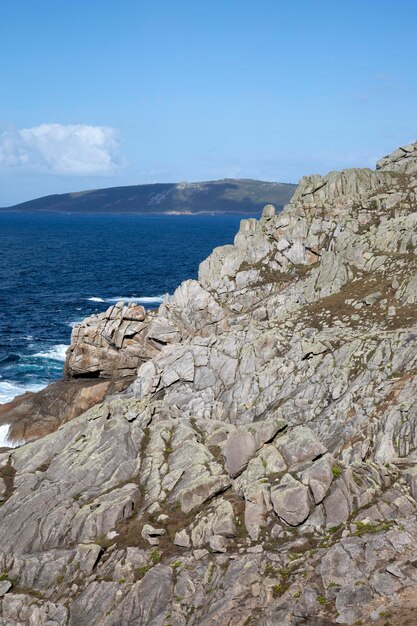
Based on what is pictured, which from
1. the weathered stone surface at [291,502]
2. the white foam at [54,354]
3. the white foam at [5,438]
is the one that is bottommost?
the white foam at [5,438]

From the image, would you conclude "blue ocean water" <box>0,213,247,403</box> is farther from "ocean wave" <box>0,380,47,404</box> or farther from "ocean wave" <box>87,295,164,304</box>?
"ocean wave" <box>87,295,164,304</box>

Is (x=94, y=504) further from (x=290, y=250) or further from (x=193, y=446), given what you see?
(x=290, y=250)

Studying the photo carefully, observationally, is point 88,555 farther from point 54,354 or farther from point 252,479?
point 54,354

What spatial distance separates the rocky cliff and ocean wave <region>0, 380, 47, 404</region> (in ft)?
41.3

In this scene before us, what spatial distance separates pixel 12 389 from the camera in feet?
231

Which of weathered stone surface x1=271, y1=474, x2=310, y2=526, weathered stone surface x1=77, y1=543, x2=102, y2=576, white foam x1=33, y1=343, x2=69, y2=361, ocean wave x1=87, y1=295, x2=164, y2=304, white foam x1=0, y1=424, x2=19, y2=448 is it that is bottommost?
white foam x1=0, y1=424, x2=19, y2=448

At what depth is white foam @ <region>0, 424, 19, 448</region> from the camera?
55688 mm

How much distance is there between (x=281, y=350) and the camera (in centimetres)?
5009

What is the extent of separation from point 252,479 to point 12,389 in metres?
45.0

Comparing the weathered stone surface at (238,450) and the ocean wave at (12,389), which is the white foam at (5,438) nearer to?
the ocean wave at (12,389)

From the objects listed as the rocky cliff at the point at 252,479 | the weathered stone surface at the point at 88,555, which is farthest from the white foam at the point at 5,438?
the weathered stone surface at the point at 88,555

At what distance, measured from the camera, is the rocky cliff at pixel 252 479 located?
1054 inches

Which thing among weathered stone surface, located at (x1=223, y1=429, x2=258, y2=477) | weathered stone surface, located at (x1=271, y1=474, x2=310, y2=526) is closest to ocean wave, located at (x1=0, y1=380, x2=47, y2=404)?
weathered stone surface, located at (x1=223, y1=429, x2=258, y2=477)

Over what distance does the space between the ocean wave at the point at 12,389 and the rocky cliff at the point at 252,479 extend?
12590 mm
